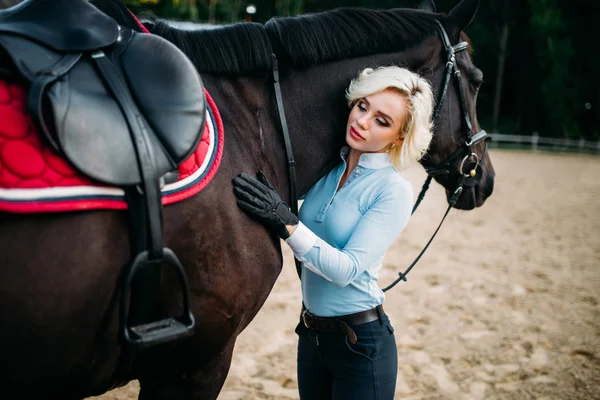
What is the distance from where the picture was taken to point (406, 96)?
159 centimetres

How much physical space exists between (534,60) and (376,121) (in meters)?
25.7

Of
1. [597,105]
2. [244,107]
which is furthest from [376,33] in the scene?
[597,105]

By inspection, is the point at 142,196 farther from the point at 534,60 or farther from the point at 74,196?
the point at 534,60

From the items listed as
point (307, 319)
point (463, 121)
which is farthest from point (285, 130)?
point (463, 121)

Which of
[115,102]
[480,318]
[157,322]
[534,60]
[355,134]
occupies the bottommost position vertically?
[480,318]

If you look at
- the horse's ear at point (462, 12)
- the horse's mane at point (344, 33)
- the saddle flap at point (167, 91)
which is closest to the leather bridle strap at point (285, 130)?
the horse's mane at point (344, 33)

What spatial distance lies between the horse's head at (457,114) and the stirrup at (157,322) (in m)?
1.33

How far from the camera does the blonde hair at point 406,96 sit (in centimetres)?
158

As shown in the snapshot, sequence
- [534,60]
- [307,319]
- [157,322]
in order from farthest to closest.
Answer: [534,60] → [307,319] → [157,322]

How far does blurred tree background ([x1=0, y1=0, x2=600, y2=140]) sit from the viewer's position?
2120cm

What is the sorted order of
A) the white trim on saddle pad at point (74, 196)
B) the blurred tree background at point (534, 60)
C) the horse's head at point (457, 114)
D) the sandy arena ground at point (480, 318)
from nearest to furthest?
the white trim on saddle pad at point (74, 196) → the horse's head at point (457, 114) → the sandy arena ground at point (480, 318) → the blurred tree background at point (534, 60)

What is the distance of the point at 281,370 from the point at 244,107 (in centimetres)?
226

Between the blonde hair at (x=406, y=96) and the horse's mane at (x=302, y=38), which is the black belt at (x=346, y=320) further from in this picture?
the horse's mane at (x=302, y=38)

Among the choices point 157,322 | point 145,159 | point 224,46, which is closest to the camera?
point 145,159
